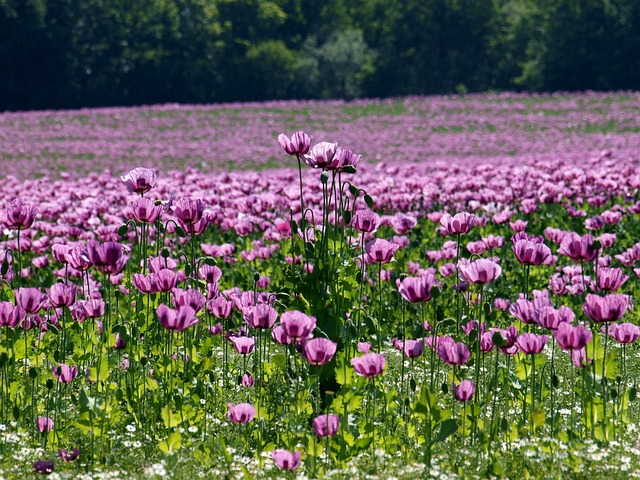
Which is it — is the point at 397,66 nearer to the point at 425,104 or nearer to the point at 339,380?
the point at 425,104

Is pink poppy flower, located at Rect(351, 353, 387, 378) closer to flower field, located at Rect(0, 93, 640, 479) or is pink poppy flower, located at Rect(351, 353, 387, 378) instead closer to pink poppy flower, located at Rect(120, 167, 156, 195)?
flower field, located at Rect(0, 93, 640, 479)

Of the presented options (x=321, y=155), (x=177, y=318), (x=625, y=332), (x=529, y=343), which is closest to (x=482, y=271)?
(x=529, y=343)

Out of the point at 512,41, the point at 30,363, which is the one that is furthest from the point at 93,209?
the point at 512,41

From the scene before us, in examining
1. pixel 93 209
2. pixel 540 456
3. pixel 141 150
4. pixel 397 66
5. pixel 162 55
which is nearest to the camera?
pixel 540 456

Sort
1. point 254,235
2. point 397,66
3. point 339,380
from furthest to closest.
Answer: point 397,66 → point 254,235 → point 339,380

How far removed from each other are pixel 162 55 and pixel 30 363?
2185 inches

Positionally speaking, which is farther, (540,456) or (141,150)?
(141,150)

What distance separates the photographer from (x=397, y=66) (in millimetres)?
66250

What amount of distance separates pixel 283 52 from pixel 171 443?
61233 mm

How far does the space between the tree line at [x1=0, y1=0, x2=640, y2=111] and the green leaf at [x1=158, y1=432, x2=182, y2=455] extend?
52.4 metres

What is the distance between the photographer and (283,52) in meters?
64.0

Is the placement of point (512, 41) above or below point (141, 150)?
above

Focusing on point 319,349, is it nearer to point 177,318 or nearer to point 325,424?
point 325,424

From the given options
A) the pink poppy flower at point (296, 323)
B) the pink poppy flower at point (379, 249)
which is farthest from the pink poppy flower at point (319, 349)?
the pink poppy flower at point (379, 249)
